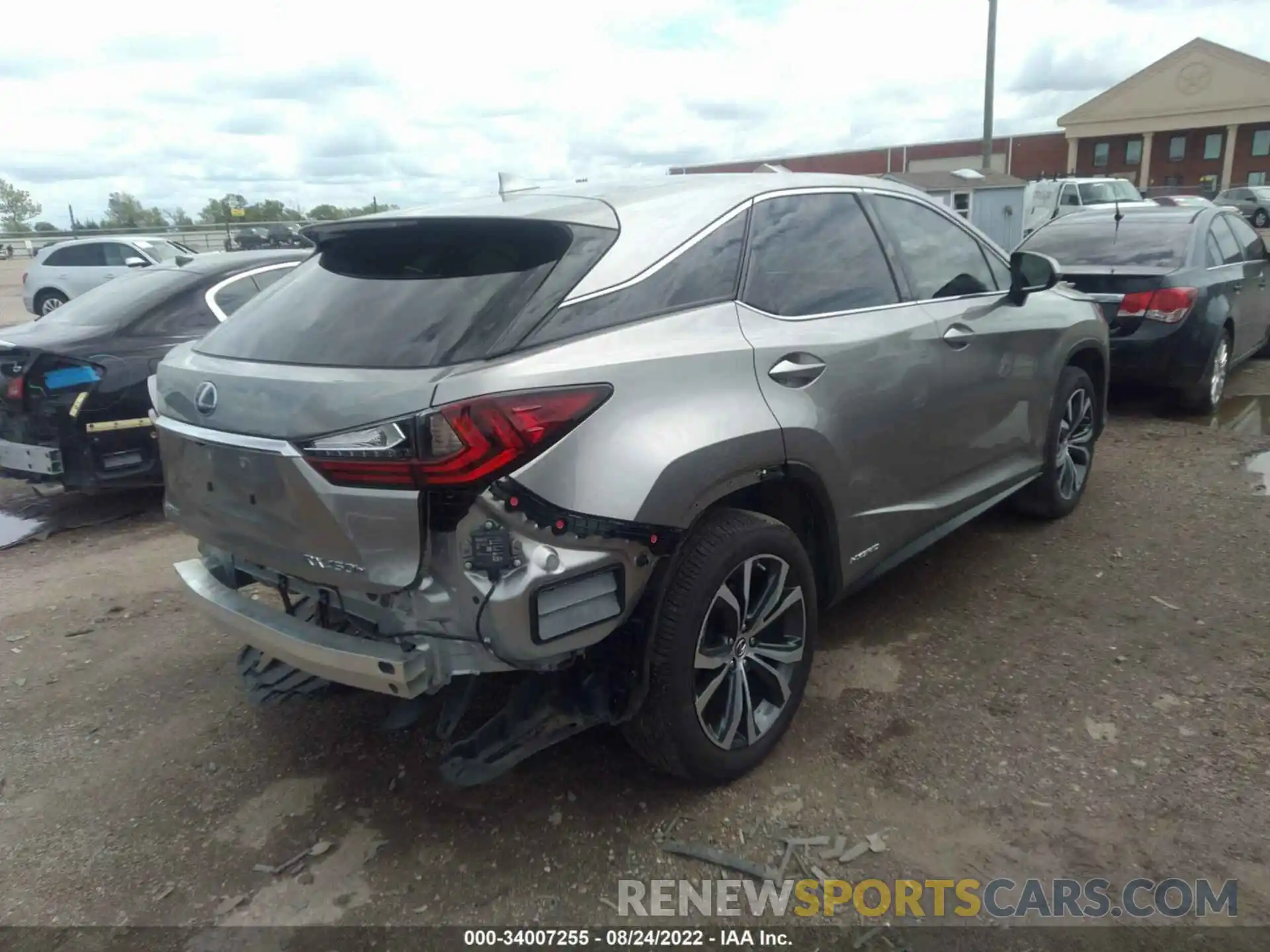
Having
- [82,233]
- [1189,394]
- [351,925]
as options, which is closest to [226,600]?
[351,925]

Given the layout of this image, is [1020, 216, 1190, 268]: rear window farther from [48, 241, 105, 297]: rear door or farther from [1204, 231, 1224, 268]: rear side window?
[48, 241, 105, 297]: rear door

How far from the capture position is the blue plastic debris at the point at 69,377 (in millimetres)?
5402

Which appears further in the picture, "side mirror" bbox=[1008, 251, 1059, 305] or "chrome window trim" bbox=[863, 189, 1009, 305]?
"side mirror" bbox=[1008, 251, 1059, 305]

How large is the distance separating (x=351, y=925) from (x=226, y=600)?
1.03 metres

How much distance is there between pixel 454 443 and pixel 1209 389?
260 inches

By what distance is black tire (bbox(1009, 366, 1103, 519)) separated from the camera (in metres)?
4.71

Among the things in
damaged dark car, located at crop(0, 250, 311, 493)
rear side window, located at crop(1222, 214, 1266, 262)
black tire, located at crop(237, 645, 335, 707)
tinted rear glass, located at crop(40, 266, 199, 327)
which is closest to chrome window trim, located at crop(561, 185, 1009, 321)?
black tire, located at crop(237, 645, 335, 707)

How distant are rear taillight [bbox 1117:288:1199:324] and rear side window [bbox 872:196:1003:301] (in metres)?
3.11

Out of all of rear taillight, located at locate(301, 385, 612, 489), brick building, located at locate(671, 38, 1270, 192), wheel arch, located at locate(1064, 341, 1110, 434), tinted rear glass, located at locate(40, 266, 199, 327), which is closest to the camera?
rear taillight, located at locate(301, 385, 612, 489)

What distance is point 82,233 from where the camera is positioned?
40969mm

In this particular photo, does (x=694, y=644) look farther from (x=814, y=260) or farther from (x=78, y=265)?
(x=78, y=265)

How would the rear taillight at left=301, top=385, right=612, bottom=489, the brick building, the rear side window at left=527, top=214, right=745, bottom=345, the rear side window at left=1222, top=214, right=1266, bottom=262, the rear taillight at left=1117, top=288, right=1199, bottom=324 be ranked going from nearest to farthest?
the rear taillight at left=301, top=385, right=612, bottom=489 < the rear side window at left=527, top=214, right=745, bottom=345 < the rear taillight at left=1117, top=288, right=1199, bottom=324 < the rear side window at left=1222, top=214, right=1266, bottom=262 < the brick building

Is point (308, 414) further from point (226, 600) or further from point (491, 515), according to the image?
point (226, 600)

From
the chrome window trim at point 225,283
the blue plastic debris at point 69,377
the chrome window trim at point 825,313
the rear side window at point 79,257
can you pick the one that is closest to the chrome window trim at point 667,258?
the chrome window trim at point 825,313
